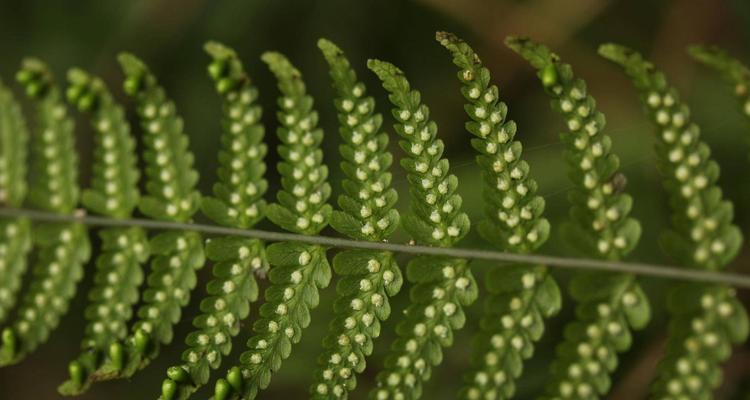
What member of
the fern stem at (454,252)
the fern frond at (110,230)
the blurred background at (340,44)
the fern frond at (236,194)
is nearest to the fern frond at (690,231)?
the fern stem at (454,252)

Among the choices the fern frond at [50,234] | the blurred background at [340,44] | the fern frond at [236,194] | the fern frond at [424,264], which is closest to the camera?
the fern frond at [424,264]

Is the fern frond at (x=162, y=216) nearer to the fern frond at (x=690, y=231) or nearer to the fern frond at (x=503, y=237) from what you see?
the fern frond at (x=503, y=237)

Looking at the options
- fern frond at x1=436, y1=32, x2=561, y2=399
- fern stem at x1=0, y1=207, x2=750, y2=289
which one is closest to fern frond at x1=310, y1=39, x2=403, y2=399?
fern stem at x1=0, y1=207, x2=750, y2=289

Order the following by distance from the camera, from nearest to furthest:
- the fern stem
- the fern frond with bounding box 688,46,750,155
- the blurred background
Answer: the fern frond with bounding box 688,46,750,155, the fern stem, the blurred background

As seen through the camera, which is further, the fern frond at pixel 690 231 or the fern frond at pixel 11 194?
the fern frond at pixel 11 194

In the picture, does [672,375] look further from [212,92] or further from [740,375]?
[212,92]

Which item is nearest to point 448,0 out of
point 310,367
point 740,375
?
point 310,367

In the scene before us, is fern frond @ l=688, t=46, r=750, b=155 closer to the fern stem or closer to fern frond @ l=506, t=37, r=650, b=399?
fern frond @ l=506, t=37, r=650, b=399
